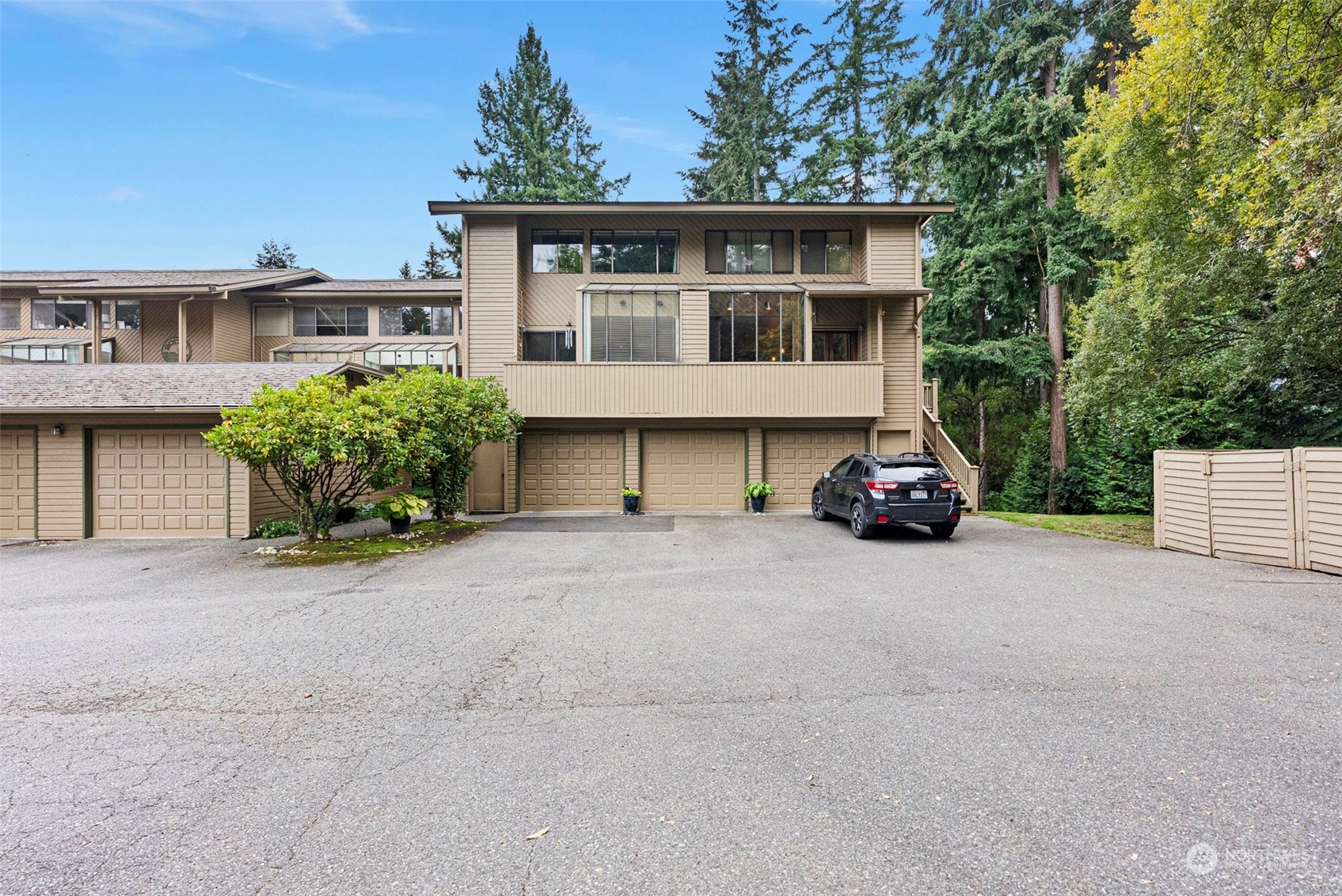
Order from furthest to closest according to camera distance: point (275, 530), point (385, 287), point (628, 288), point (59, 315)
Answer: point (385, 287)
point (59, 315)
point (628, 288)
point (275, 530)

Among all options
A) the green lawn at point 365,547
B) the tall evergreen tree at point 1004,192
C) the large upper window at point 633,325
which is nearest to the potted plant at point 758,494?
the large upper window at point 633,325

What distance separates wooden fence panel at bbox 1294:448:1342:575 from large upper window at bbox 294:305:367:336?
24.2m

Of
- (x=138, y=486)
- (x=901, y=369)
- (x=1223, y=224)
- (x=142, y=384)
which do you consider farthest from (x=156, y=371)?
(x=1223, y=224)

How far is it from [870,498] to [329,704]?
9.05 metres

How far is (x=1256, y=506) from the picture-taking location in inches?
331

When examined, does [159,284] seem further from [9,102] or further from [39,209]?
[39,209]

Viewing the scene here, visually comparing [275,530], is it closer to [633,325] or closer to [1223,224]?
[633,325]

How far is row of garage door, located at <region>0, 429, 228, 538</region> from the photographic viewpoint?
12.1 m

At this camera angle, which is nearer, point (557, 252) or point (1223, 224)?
point (1223, 224)

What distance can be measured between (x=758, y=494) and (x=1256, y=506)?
9191mm

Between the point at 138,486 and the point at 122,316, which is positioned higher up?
the point at 122,316

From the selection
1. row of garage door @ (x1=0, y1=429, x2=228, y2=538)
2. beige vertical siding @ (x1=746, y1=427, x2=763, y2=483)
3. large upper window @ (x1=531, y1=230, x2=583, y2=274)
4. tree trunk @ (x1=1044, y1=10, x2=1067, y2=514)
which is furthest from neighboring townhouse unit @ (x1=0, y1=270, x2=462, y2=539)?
tree trunk @ (x1=1044, y1=10, x2=1067, y2=514)

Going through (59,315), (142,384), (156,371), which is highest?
(59,315)

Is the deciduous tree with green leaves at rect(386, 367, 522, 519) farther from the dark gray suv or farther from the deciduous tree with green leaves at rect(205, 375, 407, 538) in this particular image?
the dark gray suv
